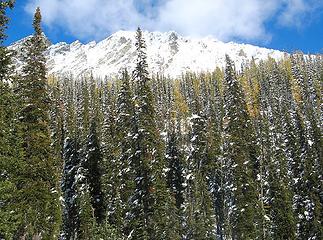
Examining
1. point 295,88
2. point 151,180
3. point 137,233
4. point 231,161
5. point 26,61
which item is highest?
point 295,88

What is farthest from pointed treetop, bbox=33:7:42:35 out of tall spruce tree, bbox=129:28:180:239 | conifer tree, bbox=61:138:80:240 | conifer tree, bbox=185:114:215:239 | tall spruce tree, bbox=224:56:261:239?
conifer tree, bbox=61:138:80:240

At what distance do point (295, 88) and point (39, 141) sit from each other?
120528 mm

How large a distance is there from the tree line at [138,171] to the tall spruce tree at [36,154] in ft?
0.23

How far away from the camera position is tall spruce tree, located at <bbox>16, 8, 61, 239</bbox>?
2769 centimetres

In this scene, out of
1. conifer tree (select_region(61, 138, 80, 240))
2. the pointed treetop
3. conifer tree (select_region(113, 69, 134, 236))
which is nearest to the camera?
the pointed treetop

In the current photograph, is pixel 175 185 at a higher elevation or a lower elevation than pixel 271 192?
higher

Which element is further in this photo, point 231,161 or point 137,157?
point 231,161

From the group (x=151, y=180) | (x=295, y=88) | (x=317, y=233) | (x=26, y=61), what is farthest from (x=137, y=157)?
(x=295, y=88)

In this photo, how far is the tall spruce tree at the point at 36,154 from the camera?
90.8 ft

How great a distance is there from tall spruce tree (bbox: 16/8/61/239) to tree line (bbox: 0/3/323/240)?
69mm

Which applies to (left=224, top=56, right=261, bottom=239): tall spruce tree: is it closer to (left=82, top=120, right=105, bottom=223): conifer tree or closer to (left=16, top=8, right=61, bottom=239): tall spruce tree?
(left=82, top=120, right=105, bottom=223): conifer tree

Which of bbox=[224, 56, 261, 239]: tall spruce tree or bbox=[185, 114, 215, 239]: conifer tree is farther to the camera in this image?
bbox=[224, 56, 261, 239]: tall spruce tree

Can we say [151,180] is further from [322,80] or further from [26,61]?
[322,80]

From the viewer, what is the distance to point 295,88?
13888 centimetres
